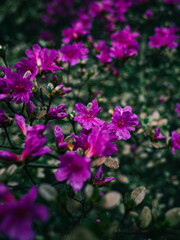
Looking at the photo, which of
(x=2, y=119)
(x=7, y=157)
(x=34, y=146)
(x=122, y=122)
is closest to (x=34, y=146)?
(x=34, y=146)

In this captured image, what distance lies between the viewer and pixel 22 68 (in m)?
1.35

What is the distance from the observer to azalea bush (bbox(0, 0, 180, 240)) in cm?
97

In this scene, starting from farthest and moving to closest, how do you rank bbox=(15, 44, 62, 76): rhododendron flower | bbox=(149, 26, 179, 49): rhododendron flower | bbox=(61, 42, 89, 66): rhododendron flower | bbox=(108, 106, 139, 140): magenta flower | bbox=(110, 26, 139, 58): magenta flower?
bbox=(149, 26, 179, 49): rhododendron flower, bbox=(110, 26, 139, 58): magenta flower, bbox=(61, 42, 89, 66): rhododendron flower, bbox=(15, 44, 62, 76): rhododendron flower, bbox=(108, 106, 139, 140): magenta flower

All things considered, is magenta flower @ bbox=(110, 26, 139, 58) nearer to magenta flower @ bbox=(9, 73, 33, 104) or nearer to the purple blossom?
magenta flower @ bbox=(9, 73, 33, 104)

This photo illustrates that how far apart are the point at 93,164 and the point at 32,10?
12.4ft

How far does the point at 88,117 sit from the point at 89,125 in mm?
93

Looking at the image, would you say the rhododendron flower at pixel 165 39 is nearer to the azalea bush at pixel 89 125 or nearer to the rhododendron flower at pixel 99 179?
the azalea bush at pixel 89 125

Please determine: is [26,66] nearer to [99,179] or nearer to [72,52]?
[72,52]

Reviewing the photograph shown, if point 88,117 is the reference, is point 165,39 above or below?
above

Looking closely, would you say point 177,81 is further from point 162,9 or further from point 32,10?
point 32,10

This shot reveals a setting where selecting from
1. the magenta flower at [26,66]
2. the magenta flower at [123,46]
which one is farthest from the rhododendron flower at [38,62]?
the magenta flower at [123,46]

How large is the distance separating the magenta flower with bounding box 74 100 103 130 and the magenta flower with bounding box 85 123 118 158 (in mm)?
129

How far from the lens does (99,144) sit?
3.28ft

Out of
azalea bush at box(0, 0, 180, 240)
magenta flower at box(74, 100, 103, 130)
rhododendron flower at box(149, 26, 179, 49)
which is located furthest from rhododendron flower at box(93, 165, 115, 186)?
rhododendron flower at box(149, 26, 179, 49)
